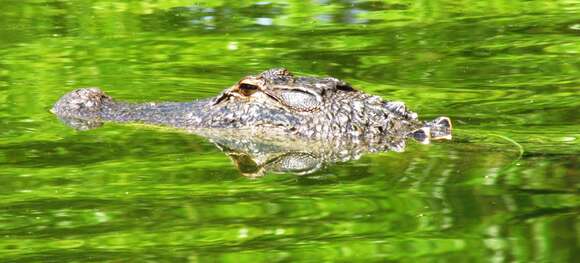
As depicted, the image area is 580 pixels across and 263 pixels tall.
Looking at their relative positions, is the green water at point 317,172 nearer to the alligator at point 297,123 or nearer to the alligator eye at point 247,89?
the alligator at point 297,123

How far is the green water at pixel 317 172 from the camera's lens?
5887 millimetres

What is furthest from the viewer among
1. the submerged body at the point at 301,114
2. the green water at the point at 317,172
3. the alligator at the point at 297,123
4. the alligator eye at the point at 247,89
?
the alligator eye at the point at 247,89

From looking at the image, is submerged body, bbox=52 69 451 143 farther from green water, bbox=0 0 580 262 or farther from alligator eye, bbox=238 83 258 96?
green water, bbox=0 0 580 262

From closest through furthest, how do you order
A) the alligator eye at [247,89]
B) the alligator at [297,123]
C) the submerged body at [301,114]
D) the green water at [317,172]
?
the green water at [317,172] → the alligator at [297,123] → the submerged body at [301,114] → the alligator eye at [247,89]

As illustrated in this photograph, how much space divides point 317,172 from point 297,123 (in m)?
1.04

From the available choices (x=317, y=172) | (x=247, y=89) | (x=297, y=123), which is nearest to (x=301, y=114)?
(x=297, y=123)

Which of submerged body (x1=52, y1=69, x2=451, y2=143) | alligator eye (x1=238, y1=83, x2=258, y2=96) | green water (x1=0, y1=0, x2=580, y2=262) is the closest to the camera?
green water (x1=0, y1=0, x2=580, y2=262)

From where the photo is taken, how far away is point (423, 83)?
1112 cm

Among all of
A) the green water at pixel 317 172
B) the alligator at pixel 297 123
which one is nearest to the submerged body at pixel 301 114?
the alligator at pixel 297 123

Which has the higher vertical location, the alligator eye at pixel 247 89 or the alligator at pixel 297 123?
the alligator eye at pixel 247 89

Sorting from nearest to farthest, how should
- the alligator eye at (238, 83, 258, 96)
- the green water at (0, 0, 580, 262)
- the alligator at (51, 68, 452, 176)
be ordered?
the green water at (0, 0, 580, 262) → the alligator at (51, 68, 452, 176) → the alligator eye at (238, 83, 258, 96)

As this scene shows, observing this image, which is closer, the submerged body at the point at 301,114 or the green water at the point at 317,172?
the green water at the point at 317,172

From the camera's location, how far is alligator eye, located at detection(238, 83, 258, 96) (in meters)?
8.71

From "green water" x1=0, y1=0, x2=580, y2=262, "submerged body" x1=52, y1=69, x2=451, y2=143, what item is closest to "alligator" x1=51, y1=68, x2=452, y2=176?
"submerged body" x1=52, y1=69, x2=451, y2=143
